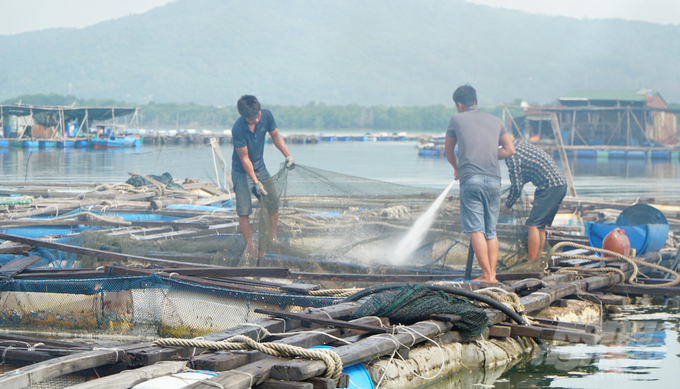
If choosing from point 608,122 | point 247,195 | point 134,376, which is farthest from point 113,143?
point 134,376

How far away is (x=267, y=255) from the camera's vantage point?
22.9 feet

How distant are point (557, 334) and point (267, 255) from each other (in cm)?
334

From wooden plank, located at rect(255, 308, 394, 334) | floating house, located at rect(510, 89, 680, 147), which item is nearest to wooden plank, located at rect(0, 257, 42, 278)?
wooden plank, located at rect(255, 308, 394, 334)

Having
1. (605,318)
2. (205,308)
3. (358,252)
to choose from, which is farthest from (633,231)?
(205,308)

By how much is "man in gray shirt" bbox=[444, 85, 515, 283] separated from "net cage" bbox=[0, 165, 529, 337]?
2.81ft

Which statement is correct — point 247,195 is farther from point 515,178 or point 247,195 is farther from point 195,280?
point 515,178

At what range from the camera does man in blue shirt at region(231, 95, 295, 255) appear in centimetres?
700

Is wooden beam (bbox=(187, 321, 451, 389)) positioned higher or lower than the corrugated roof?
lower

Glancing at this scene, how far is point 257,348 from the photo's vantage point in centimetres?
341

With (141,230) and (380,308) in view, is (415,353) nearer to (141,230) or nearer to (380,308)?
(380,308)

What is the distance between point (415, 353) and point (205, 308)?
2.10 metres

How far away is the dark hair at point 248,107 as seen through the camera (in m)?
7.00

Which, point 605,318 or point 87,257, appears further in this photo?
point 87,257

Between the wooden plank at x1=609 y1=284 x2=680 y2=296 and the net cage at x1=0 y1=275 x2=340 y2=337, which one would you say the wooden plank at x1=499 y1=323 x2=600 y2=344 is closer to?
the net cage at x1=0 y1=275 x2=340 y2=337
